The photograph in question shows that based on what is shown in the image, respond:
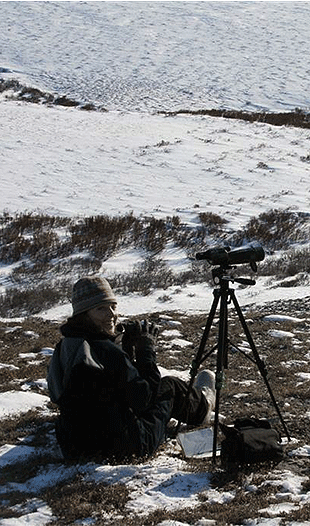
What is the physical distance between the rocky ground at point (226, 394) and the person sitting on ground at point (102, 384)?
40cm

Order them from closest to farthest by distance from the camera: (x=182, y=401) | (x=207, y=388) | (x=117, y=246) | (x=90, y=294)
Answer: (x=90, y=294), (x=182, y=401), (x=207, y=388), (x=117, y=246)

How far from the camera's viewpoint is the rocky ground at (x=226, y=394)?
4.23 m

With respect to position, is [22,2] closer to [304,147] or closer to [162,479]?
[304,147]

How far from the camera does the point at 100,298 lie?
490 cm

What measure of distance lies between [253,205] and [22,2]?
185 feet

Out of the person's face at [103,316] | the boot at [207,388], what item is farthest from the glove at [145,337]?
the boot at [207,388]

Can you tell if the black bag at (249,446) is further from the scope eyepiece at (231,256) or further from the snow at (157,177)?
the scope eyepiece at (231,256)

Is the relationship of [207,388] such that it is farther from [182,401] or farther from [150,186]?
[150,186]

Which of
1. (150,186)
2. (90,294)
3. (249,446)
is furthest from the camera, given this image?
(150,186)

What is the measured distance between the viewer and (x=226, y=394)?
6.70 meters

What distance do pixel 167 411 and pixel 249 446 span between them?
0.79 meters

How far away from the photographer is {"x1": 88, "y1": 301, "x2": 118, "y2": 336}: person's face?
492 centimetres

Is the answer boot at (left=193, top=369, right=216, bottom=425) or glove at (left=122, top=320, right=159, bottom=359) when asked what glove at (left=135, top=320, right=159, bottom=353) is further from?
boot at (left=193, top=369, right=216, bottom=425)

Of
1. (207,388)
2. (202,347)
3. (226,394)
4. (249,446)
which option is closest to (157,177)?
(226,394)
